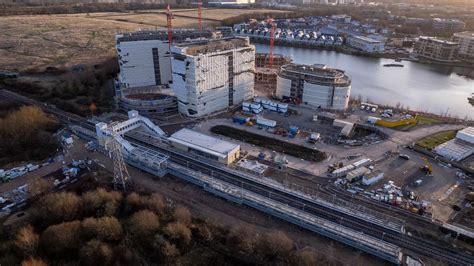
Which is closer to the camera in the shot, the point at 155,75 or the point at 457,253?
the point at 457,253

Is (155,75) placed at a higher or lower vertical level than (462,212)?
higher

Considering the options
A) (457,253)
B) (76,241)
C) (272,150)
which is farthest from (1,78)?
(457,253)

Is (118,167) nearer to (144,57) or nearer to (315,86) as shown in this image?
(144,57)

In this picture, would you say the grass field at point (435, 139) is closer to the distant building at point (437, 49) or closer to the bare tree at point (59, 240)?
the bare tree at point (59, 240)

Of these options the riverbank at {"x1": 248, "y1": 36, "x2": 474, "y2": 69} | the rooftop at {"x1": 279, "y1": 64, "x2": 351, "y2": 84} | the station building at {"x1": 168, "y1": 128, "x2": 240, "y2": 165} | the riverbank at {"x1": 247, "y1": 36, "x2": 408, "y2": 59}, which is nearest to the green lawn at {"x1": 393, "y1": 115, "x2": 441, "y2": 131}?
the rooftop at {"x1": 279, "y1": 64, "x2": 351, "y2": 84}

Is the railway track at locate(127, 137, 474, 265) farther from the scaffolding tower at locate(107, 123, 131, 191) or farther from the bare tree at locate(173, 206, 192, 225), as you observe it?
the bare tree at locate(173, 206, 192, 225)

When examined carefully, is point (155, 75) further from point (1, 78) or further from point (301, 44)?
point (301, 44)
